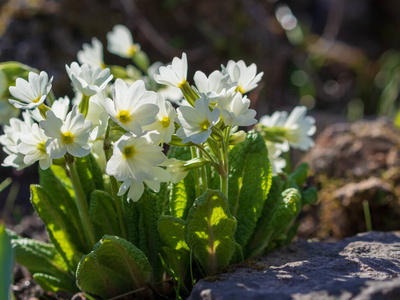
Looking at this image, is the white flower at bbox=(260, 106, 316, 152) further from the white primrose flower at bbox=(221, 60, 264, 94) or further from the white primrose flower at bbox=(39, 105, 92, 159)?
the white primrose flower at bbox=(39, 105, 92, 159)

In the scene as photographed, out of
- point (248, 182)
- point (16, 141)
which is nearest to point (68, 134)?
point (16, 141)

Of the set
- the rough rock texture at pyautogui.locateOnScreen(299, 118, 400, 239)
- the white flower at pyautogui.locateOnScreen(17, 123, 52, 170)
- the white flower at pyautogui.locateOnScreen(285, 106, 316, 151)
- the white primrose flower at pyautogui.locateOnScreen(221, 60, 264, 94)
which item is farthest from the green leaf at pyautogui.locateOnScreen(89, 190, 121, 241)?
the rough rock texture at pyautogui.locateOnScreen(299, 118, 400, 239)

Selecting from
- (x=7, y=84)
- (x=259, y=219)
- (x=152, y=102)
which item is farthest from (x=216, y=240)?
(x=7, y=84)

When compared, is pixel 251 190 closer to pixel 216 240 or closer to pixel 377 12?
pixel 216 240

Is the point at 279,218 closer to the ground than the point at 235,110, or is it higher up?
closer to the ground

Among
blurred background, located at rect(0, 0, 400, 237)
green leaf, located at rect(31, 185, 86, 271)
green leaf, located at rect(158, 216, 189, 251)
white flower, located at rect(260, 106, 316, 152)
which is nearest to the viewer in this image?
green leaf, located at rect(158, 216, 189, 251)

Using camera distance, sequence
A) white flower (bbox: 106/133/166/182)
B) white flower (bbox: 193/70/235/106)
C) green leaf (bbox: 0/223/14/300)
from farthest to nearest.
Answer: white flower (bbox: 193/70/235/106)
white flower (bbox: 106/133/166/182)
green leaf (bbox: 0/223/14/300)

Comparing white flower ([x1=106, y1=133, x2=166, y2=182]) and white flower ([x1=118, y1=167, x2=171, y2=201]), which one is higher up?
white flower ([x1=106, y1=133, x2=166, y2=182])

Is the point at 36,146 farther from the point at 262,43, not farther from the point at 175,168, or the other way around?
the point at 262,43
